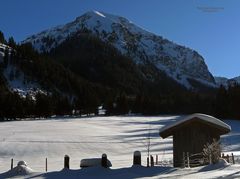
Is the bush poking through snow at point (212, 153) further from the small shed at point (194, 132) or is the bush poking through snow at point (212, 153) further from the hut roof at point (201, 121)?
the small shed at point (194, 132)

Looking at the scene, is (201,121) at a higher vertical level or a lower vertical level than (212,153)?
higher

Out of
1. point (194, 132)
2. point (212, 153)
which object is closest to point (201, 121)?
point (194, 132)

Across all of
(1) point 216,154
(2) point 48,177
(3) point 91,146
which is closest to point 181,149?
(1) point 216,154

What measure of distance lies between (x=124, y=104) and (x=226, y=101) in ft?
174

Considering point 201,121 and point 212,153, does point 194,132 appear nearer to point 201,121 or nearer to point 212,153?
point 201,121

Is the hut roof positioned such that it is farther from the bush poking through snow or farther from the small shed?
the bush poking through snow

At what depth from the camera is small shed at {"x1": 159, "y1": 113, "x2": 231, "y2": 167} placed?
82.6 feet

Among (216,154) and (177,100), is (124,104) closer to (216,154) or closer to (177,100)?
(177,100)

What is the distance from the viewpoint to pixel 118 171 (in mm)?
18875

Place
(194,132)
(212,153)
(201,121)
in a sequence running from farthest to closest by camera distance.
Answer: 1. (194,132)
2. (201,121)
3. (212,153)

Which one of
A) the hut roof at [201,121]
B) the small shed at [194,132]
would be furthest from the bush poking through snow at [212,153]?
the small shed at [194,132]

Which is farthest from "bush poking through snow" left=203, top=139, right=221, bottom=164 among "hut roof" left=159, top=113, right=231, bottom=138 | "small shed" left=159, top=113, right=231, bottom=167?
"small shed" left=159, top=113, right=231, bottom=167

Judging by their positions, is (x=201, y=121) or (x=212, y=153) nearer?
(x=212, y=153)

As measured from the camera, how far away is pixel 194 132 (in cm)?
2559
